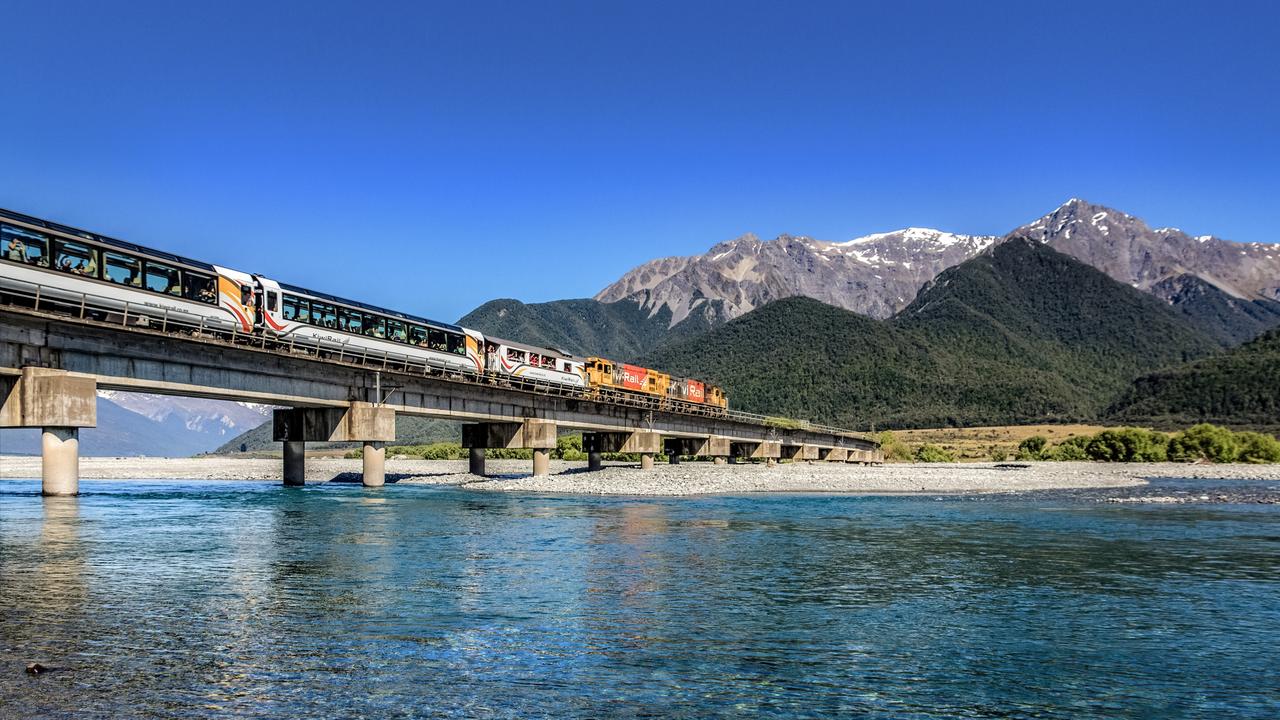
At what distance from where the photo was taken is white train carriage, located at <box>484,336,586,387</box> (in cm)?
7644

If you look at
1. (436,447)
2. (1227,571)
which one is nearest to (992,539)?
(1227,571)

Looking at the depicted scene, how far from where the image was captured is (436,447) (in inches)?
5738

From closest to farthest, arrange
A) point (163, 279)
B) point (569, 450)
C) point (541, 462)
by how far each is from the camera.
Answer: point (163, 279)
point (541, 462)
point (569, 450)

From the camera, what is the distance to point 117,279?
4312 centimetres

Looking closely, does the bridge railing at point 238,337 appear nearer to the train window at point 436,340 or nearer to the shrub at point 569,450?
the train window at point 436,340

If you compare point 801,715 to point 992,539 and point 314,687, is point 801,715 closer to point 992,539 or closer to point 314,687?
point 314,687

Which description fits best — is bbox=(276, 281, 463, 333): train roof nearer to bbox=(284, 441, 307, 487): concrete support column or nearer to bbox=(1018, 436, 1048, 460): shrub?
bbox=(284, 441, 307, 487): concrete support column

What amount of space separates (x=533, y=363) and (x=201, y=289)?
1411 inches

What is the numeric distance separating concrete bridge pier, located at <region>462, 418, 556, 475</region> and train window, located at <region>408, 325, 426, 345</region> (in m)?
12.3

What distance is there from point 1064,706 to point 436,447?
13894cm

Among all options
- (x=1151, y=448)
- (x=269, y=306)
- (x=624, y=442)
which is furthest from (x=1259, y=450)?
(x=269, y=306)

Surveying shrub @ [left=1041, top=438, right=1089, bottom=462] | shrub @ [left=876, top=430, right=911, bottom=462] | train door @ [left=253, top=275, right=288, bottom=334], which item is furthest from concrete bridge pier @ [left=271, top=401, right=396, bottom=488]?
shrub @ [left=876, top=430, right=911, bottom=462]

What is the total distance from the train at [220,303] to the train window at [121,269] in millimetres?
46

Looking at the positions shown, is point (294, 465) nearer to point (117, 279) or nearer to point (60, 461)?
point (60, 461)
